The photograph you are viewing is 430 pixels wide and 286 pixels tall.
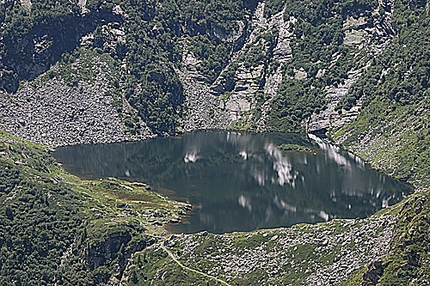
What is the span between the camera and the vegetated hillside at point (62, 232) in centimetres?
14100

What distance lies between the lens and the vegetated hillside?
141 m

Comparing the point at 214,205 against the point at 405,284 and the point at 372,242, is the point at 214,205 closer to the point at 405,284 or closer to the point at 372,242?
the point at 372,242

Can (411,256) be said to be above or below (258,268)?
above

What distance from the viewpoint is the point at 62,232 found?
15212cm

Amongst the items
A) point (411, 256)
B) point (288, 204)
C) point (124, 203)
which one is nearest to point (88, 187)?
point (124, 203)

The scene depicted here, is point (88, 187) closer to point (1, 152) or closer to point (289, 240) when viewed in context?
point (1, 152)

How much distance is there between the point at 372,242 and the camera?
386ft

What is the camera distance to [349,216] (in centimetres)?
17275

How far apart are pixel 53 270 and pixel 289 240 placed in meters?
44.8

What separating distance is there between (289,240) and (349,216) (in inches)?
1769

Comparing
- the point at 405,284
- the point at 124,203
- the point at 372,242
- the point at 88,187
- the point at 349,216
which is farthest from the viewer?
the point at 88,187

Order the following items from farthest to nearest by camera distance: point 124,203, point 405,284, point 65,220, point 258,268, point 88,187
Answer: point 88,187 → point 124,203 → point 65,220 → point 258,268 → point 405,284

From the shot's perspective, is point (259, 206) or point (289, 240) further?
point (259, 206)

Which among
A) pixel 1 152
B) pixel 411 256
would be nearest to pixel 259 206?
pixel 1 152
